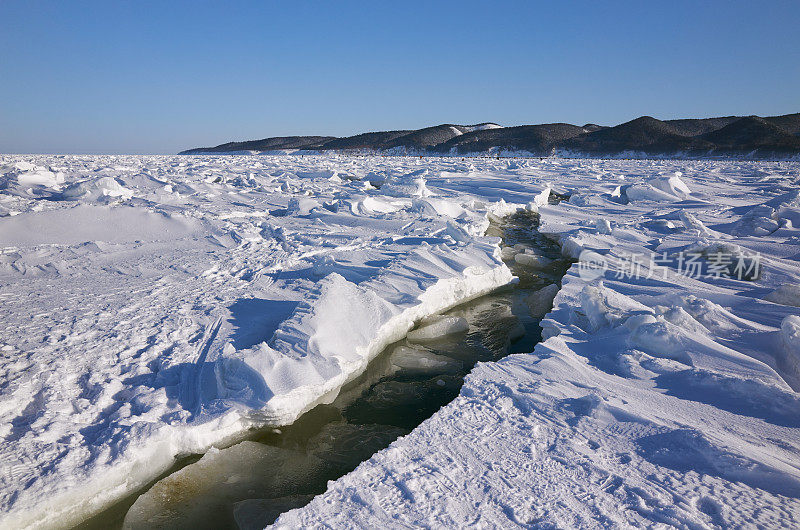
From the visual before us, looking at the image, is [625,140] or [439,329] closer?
[439,329]

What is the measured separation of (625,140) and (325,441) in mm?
58502

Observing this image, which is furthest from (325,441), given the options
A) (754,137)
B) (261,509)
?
(754,137)

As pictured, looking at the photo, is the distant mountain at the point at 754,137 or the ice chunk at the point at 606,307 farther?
the distant mountain at the point at 754,137

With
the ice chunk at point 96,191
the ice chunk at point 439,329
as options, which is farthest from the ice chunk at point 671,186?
the ice chunk at point 96,191

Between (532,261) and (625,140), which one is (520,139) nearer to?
(625,140)

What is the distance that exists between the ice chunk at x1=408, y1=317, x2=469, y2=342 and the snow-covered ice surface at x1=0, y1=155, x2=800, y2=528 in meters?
0.15

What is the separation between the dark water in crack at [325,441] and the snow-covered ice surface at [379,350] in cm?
13

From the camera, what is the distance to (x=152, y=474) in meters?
2.24

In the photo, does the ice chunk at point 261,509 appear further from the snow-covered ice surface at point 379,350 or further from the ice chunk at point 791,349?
the ice chunk at point 791,349

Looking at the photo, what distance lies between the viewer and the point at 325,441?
2.63 metres

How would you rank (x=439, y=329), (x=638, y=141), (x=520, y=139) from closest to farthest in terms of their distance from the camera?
(x=439, y=329)
(x=638, y=141)
(x=520, y=139)

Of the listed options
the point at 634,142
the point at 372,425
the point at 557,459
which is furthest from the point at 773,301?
the point at 634,142

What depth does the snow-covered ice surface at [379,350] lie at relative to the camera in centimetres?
181

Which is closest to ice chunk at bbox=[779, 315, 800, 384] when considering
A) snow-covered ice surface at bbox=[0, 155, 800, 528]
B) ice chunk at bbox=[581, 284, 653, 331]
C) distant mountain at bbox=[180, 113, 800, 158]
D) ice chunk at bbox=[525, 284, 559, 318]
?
snow-covered ice surface at bbox=[0, 155, 800, 528]
